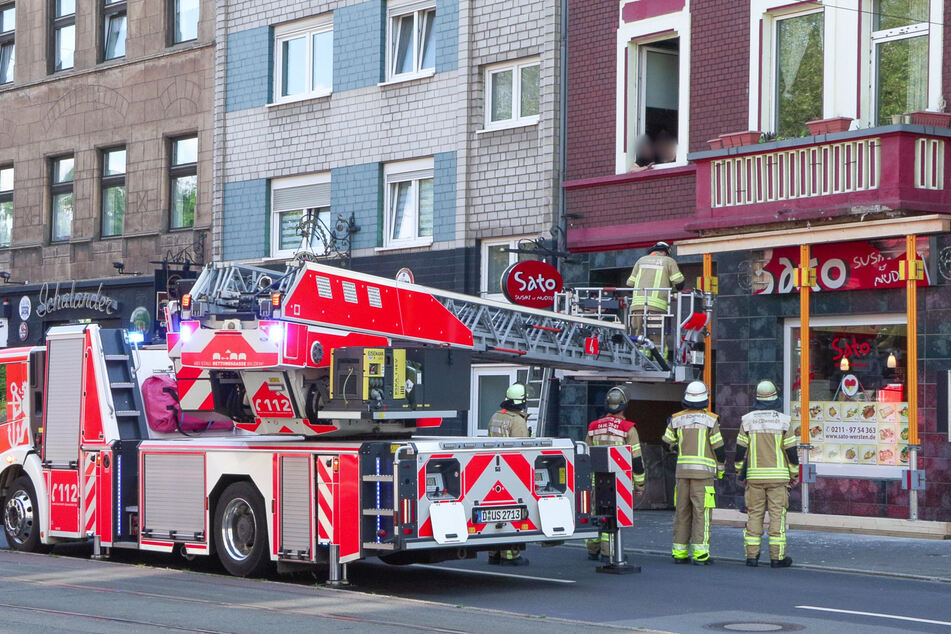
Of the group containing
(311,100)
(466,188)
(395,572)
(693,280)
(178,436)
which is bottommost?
(395,572)

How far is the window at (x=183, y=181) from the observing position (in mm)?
30000

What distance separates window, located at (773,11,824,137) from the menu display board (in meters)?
3.53

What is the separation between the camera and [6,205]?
3412 cm

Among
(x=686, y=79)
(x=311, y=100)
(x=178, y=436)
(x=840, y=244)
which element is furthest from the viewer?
(x=311, y=100)

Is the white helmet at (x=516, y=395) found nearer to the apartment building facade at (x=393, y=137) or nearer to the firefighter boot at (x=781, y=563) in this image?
the firefighter boot at (x=781, y=563)

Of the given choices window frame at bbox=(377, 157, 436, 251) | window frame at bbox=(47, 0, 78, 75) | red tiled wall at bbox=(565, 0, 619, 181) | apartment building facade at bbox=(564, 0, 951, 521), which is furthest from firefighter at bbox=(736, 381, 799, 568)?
window frame at bbox=(47, 0, 78, 75)

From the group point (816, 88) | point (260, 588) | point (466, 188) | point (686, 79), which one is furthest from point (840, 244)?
point (260, 588)

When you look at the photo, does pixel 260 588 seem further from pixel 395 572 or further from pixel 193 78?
pixel 193 78

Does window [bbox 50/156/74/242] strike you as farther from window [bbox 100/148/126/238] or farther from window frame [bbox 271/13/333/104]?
window frame [bbox 271/13/333/104]

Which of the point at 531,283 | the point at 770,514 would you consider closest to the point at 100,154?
the point at 531,283

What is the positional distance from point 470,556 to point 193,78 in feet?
58.5

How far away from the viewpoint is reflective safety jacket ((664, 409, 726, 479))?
51.8ft

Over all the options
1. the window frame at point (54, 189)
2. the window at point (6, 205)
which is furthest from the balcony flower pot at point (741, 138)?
the window at point (6, 205)

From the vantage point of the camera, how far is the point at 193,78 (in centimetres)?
2978
